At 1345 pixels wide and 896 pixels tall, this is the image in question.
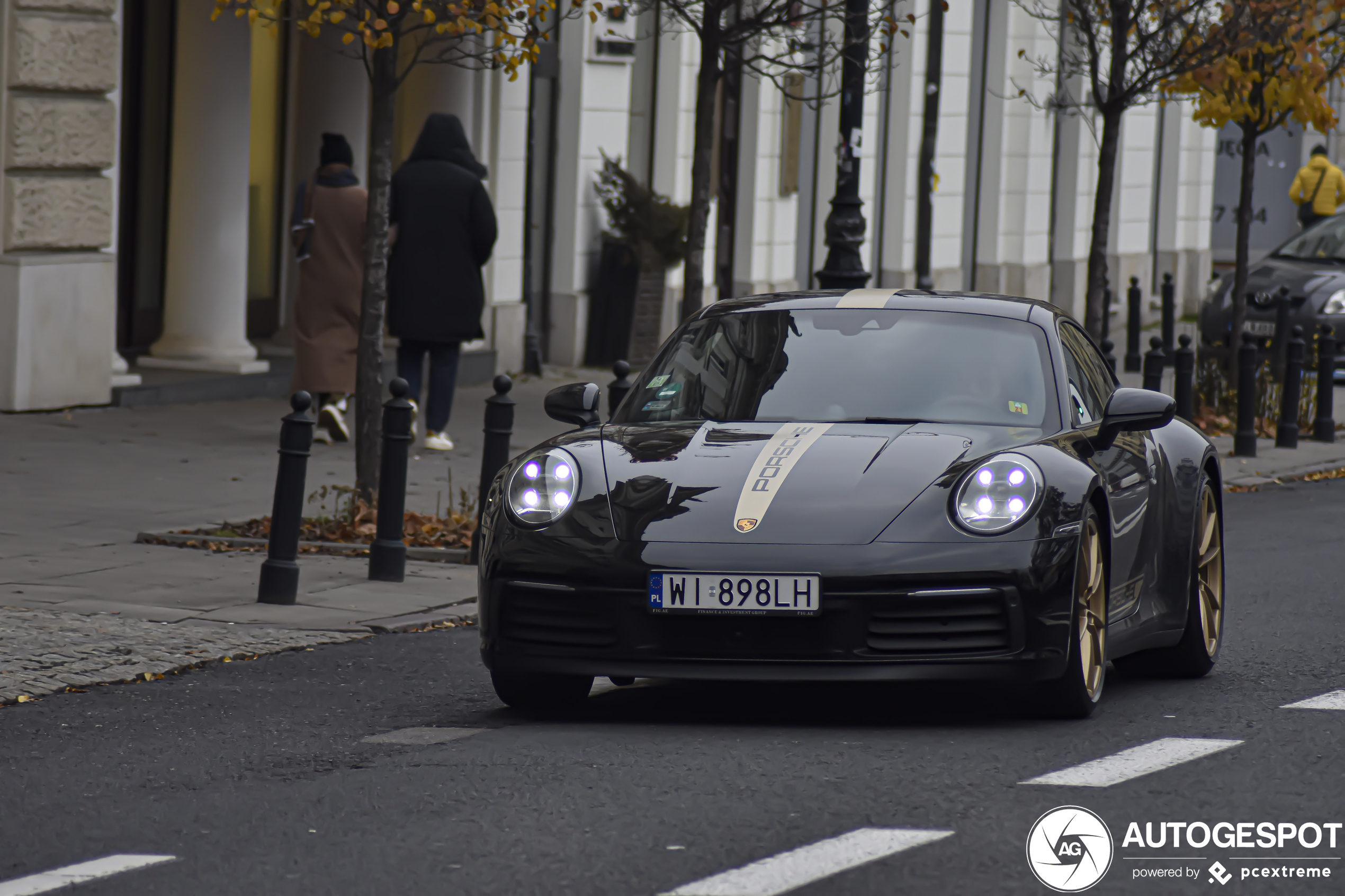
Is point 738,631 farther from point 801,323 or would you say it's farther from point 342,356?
point 342,356

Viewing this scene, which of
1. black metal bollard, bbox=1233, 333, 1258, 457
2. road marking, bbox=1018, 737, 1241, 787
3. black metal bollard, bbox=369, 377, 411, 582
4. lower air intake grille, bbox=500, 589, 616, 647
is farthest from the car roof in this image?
black metal bollard, bbox=1233, 333, 1258, 457

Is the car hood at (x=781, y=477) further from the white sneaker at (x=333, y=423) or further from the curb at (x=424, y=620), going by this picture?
the white sneaker at (x=333, y=423)

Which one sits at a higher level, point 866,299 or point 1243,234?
point 1243,234

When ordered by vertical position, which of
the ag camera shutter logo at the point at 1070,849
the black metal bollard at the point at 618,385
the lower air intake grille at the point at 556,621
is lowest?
the ag camera shutter logo at the point at 1070,849

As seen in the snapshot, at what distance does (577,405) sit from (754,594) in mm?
1357

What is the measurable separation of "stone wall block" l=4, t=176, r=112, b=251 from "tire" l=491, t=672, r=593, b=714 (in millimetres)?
9043

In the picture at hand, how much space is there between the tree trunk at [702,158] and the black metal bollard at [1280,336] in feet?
24.9

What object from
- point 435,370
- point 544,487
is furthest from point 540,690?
point 435,370

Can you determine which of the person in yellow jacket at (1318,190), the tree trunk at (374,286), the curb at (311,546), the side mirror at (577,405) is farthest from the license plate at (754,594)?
the person in yellow jacket at (1318,190)

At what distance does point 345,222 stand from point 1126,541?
888 centimetres

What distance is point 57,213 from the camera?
50.5ft

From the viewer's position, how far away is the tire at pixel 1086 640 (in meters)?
6.64

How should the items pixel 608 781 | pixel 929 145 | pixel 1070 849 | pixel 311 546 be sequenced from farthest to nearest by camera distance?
pixel 929 145 → pixel 311 546 → pixel 608 781 → pixel 1070 849

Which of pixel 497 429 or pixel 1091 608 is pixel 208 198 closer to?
pixel 497 429
